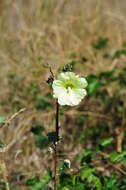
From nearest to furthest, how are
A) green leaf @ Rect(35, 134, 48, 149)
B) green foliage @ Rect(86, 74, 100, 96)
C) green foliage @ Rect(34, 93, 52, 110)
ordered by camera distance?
green leaf @ Rect(35, 134, 48, 149), green foliage @ Rect(86, 74, 100, 96), green foliage @ Rect(34, 93, 52, 110)

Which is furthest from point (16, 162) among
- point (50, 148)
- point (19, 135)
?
point (50, 148)

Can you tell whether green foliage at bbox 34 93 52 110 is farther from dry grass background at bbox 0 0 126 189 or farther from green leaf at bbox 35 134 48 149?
green leaf at bbox 35 134 48 149

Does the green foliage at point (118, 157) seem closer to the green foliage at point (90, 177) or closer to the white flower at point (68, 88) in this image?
the green foliage at point (90, 177)

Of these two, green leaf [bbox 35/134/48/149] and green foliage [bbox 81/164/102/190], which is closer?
green foliage [bbox 81/164/102/190]

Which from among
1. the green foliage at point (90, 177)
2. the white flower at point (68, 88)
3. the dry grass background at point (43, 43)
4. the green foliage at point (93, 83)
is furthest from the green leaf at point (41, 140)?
the white flower at point (68, 88)

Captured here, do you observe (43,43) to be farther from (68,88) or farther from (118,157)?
(68,88)

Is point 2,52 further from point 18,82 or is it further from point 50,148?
point 50,148

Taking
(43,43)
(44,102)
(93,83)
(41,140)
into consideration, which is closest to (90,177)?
(41,140)

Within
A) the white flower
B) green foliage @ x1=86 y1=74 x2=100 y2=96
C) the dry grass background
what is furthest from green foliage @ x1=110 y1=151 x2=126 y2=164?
the dry grass background
